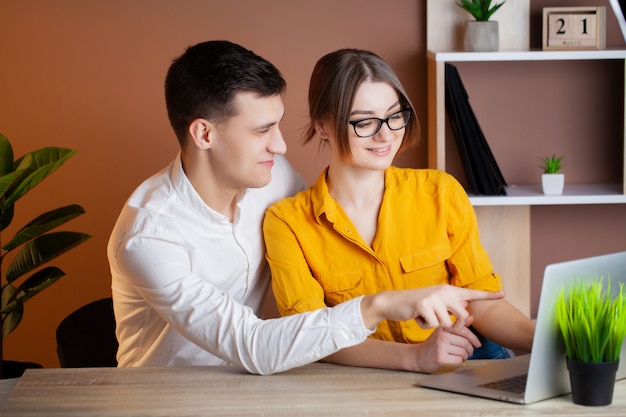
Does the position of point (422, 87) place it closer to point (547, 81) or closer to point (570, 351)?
point (547, 81)

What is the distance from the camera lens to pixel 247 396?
1669 millimetres

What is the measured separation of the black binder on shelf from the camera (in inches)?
114

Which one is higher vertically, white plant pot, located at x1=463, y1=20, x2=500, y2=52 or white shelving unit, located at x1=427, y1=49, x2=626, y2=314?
white plant pot, located at x1=463, y1=20, x2=500, y2=52

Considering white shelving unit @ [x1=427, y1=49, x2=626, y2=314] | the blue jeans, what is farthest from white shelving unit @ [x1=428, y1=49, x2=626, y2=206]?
the blue jeans

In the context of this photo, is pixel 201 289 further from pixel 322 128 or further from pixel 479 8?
pixel 479 8

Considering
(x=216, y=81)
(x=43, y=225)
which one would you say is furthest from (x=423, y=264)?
(x=43, y=225)

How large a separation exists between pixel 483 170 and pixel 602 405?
145 cm

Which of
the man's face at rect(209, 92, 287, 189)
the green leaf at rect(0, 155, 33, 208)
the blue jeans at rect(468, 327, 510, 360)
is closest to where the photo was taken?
the man's face at rect(209, 92, 287, 189)

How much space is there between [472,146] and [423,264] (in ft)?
2.62

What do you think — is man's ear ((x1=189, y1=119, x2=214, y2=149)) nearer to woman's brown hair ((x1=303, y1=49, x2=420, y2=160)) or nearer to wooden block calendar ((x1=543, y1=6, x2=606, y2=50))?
woman's brown hair ((x1=303, y1=49, x2=420, y2=160))

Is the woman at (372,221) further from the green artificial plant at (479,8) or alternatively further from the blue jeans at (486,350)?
the green artificial plant at (479,8)

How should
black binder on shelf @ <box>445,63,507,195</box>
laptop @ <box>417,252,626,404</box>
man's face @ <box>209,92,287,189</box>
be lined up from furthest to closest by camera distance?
black binder on shelf @ <box>445,63,507,195</box> → man's face @ <box>209,92,287,189</box> → laptop @ <box>417,252,626,404</box>

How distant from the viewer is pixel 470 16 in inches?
121

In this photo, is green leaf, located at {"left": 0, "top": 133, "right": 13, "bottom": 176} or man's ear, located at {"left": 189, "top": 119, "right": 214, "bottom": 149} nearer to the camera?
man's ear, located at {"left": 189, "top": 119, "right": 214, "bottom": 149}
